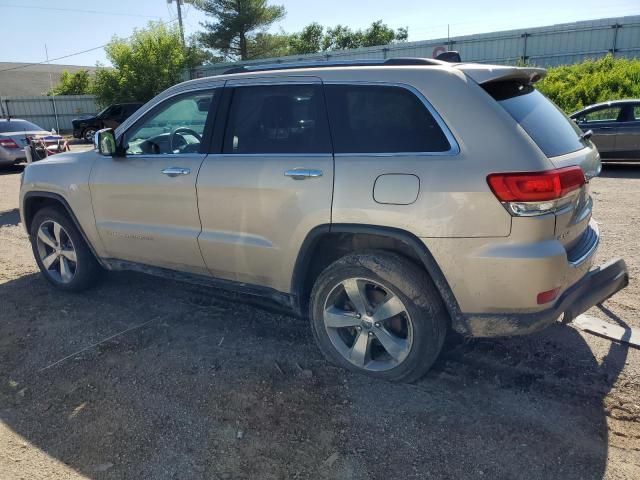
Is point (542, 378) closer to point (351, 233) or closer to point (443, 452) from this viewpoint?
point (443, 452)

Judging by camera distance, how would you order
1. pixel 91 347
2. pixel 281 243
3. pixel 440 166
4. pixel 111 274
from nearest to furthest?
1. pixel 440 166
2. pixel 281 243
3. pixel 91 347
4. pixel 111 274

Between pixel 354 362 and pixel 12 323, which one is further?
pixel 12 323

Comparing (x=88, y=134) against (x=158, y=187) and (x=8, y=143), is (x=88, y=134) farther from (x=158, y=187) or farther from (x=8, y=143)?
(x=158, y=187)

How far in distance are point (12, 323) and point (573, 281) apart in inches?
165

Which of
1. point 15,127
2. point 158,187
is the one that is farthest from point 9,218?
point 15,127

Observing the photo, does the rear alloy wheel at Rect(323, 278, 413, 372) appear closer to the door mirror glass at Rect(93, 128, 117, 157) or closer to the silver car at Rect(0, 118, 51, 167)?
the door mirror glass at Rect(93, 128, 117, 157)

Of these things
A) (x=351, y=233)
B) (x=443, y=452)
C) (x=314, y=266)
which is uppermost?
(x=351, y=233)

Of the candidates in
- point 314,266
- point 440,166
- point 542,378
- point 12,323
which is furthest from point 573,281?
point 12,323

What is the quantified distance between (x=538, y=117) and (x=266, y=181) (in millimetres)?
1660

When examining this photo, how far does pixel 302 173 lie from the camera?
10.5 feet

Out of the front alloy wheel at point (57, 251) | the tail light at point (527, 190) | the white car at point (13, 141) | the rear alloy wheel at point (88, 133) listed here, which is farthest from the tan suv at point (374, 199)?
the rear alloy wheel at point (88, 133)

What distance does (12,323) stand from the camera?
14.0 ft

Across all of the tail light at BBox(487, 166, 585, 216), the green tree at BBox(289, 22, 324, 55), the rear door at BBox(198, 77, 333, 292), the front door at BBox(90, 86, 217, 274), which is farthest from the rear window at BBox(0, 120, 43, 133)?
the green tree at BBox(289, 22, 324, 55)

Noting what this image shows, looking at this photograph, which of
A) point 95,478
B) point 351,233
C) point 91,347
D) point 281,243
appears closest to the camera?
point 95,478
